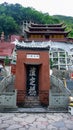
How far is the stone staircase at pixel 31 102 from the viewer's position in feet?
38.3

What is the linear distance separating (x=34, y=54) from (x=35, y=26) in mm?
25348

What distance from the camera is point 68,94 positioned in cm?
1083

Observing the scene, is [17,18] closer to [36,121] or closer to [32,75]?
[32,75]

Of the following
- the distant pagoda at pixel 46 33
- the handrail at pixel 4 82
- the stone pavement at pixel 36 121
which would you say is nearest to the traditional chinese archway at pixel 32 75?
the handrail at pixel 4 82

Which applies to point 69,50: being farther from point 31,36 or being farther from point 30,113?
point 30,113

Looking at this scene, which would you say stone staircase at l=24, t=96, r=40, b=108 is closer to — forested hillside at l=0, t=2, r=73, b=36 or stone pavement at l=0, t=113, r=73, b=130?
stone pavement at l=0, t=113, r=73, b=130

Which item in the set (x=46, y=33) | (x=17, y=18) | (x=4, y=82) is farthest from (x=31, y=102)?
(x=17, y=18)

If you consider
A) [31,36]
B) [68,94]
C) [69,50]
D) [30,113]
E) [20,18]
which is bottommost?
[30,113]

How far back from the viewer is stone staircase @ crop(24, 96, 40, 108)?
11.7m

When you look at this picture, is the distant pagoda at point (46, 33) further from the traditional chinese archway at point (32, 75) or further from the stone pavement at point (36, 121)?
the stone pavement at point (36, 121)

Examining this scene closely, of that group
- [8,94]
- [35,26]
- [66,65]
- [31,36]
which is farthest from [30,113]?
[35,26]

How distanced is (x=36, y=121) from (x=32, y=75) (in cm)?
399

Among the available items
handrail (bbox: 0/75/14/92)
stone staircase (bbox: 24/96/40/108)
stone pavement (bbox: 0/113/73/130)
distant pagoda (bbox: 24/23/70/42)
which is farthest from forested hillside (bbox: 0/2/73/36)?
stone pavement (bbox: 0/113/73/130)

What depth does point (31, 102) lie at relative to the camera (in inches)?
469
